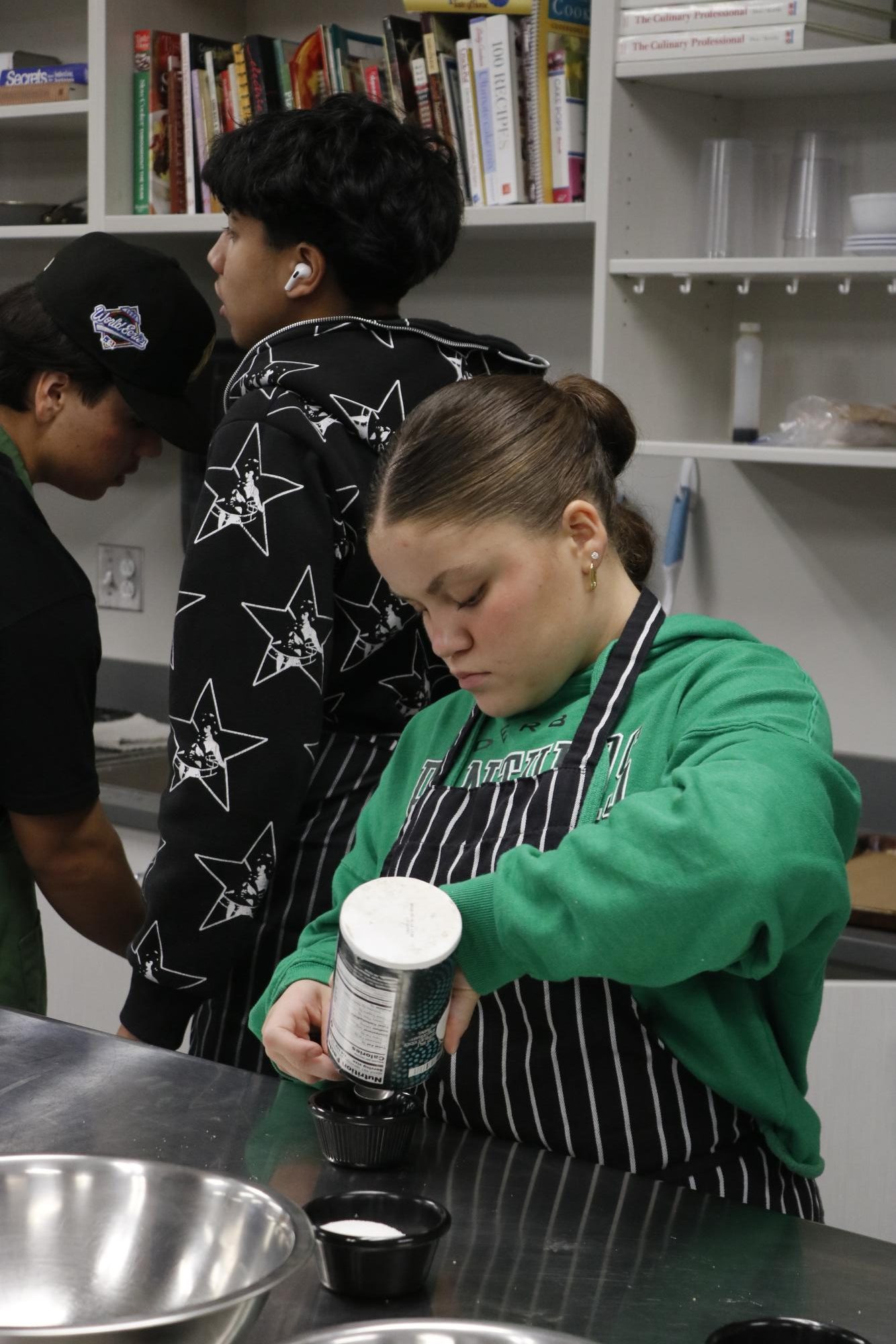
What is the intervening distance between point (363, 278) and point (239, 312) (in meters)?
0.15

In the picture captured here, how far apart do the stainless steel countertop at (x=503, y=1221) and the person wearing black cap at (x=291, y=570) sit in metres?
0.30

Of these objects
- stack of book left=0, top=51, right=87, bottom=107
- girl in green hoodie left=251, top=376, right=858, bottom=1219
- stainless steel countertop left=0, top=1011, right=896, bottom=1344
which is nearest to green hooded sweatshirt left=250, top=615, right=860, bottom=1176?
girl in green hoodie left=251, top=376, right=858, bottom=1219

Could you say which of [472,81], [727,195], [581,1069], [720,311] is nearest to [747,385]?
[720,311]

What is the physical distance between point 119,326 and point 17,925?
708 millimetres

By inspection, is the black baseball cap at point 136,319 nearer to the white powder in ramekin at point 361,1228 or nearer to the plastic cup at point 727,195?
the plastic cup at point 727,195

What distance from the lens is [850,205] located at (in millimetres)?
2131

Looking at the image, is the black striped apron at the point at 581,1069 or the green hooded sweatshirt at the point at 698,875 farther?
the black striped apron at the point at 581,1069

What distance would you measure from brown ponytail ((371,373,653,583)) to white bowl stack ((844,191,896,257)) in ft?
3.36

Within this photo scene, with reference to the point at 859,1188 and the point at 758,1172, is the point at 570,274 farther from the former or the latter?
the point at 758,1172

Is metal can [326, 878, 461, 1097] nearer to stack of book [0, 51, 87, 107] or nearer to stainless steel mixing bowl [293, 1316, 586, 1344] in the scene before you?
stainless steel mixing bowl [293, 1316, 586, 1344]

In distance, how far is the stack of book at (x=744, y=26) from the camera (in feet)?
→ 6.76

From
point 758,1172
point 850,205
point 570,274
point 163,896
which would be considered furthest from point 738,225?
point 758,1172

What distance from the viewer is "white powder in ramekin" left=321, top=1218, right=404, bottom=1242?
0.81 meters

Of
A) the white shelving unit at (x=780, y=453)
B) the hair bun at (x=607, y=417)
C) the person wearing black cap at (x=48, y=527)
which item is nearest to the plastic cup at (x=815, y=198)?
the white shelving unit at (x=780, y=453)
